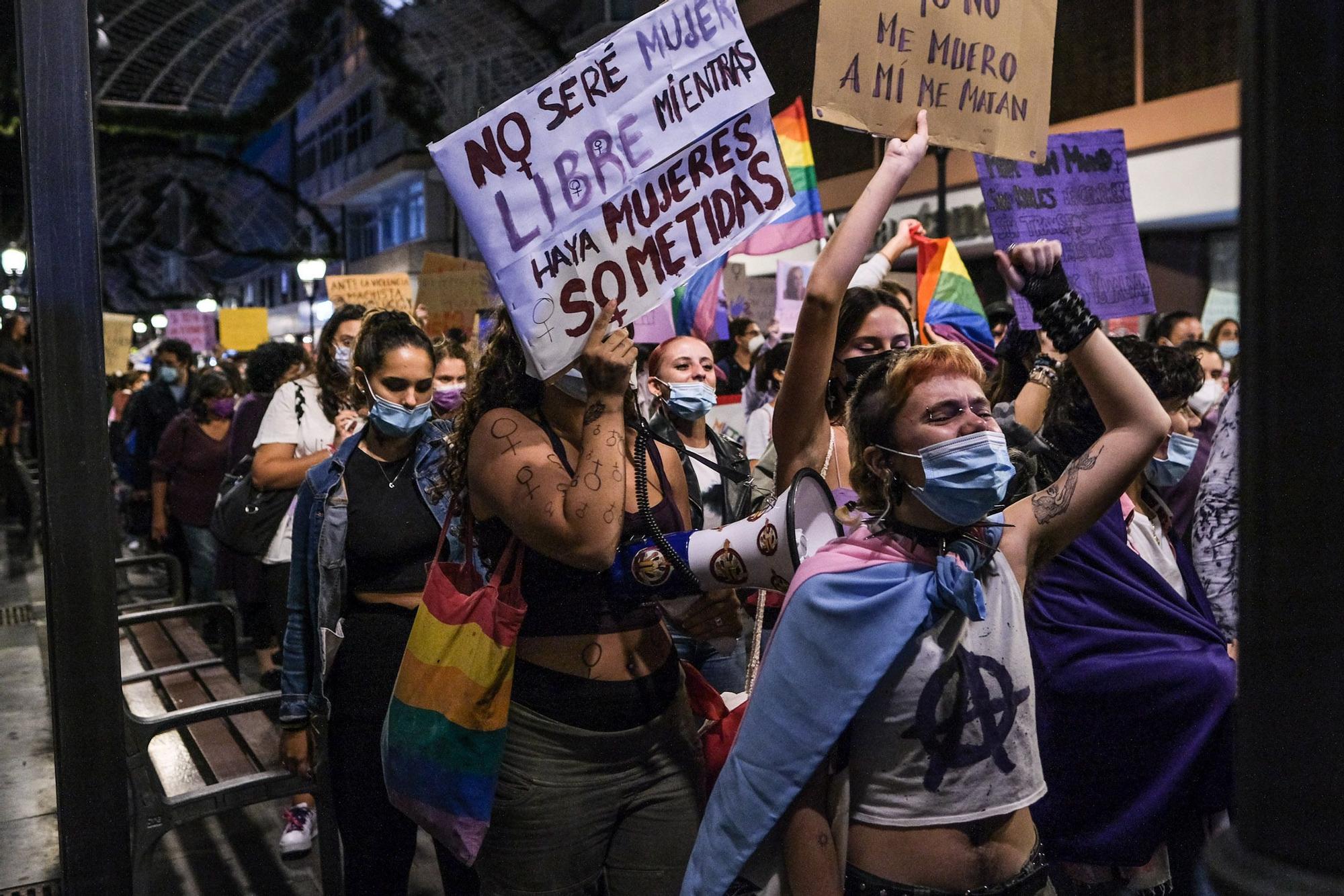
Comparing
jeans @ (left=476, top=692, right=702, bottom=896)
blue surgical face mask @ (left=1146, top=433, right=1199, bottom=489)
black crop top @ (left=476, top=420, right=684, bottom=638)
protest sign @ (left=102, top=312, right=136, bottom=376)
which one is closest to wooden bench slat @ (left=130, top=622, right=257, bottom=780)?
jeans @ (left=476, top=692, right=702, bottom=896)

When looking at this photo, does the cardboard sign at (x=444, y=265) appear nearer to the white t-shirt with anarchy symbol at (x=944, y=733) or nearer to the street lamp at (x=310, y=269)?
the white t-shirt with anarchy symbol at (x=944, y=733)

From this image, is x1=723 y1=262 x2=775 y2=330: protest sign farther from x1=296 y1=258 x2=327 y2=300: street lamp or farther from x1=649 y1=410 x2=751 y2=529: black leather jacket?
x1=296 y1=258 x2=327 y2=300: street lamp

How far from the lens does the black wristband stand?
264 cm

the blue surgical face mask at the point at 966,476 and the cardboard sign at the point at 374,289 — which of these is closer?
the blue surgical face mask at the point at 966,476

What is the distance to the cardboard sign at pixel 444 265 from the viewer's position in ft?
28.8

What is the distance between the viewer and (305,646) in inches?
160

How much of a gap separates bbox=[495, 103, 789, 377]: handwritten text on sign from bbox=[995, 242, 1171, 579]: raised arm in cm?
64

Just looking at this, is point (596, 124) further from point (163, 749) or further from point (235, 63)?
point (235, 63)

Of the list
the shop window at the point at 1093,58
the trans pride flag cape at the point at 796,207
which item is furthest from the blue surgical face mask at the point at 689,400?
the shop window at the point at 1093,58

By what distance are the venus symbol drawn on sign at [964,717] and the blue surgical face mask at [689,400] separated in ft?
10.0

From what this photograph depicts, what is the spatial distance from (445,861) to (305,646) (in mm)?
859

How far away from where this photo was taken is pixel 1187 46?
1875cm

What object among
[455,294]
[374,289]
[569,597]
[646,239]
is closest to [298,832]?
[569,597]

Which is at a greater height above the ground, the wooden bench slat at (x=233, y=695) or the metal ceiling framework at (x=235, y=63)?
the metal ceiling framework at (x=235, y=63)
